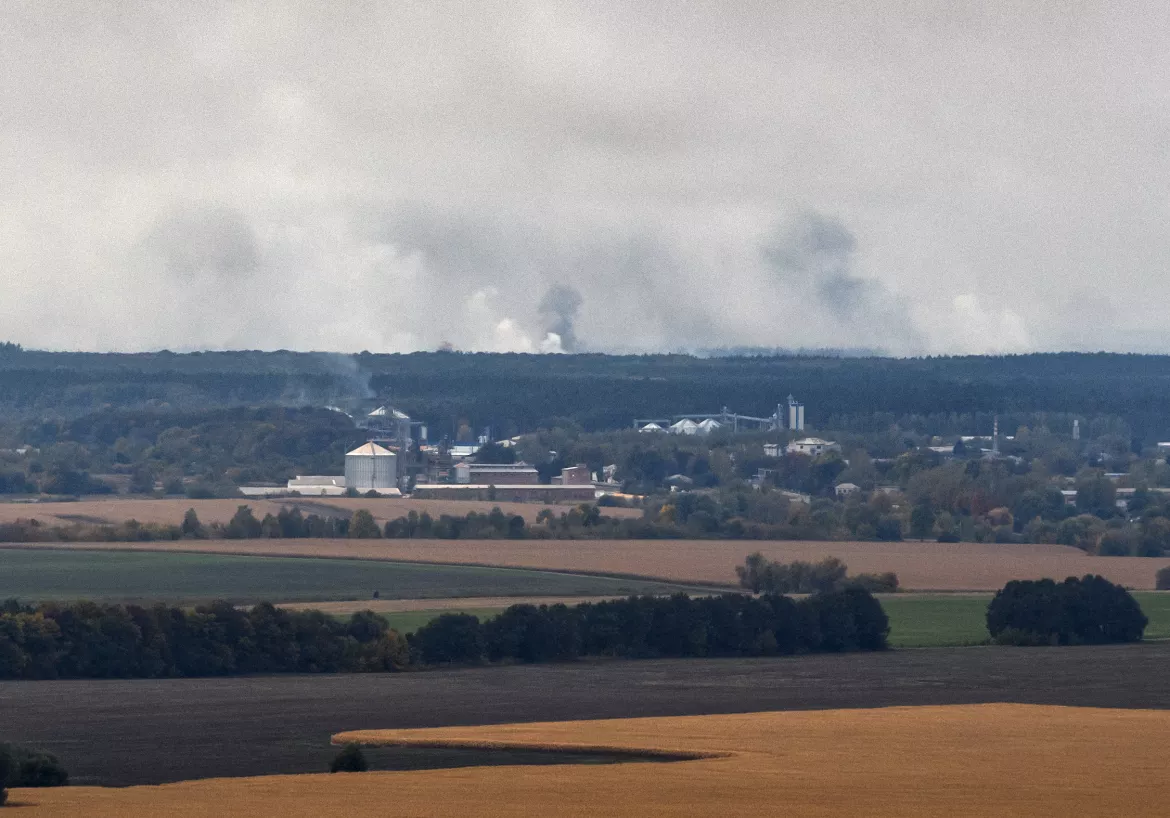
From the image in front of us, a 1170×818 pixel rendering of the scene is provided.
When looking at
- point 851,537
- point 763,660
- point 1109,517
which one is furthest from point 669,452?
point 763,660

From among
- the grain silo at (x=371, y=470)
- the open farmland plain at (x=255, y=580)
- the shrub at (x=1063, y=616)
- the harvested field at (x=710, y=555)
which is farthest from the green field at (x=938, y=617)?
the grain silo at (x=371, y=470)

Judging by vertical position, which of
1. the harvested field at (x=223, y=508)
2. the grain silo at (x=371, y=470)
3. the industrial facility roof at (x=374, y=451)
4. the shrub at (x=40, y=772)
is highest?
the industrial facility roof at (x=374, y=451)

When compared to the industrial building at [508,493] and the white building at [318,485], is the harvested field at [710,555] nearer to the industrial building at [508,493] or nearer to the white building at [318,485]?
the industrial building at [508,493]

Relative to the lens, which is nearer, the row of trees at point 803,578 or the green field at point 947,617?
the green field at point 947,617

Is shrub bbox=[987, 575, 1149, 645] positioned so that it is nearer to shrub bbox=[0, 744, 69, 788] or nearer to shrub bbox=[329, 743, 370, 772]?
shrub bbox=[329, 743, 370, 772]

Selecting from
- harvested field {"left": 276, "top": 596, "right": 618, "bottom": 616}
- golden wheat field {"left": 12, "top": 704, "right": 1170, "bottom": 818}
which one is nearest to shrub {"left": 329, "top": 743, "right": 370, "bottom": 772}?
golden wheat field {"left": 12, "top": 704, "right": 1170, "bottom": 818}

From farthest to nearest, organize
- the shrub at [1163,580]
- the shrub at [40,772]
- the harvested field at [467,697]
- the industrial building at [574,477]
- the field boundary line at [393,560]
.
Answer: the industrial building at [574,477], the shrub at [1163,580], the field boundary line at [393,560], the harvested field at [467,697], the shrub at [40,772]

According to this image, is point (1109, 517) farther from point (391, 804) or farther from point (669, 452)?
point (391, 804)

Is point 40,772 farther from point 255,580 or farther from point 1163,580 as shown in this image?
point 1163,580

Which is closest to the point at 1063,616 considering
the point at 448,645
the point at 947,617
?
the point at 947,617
